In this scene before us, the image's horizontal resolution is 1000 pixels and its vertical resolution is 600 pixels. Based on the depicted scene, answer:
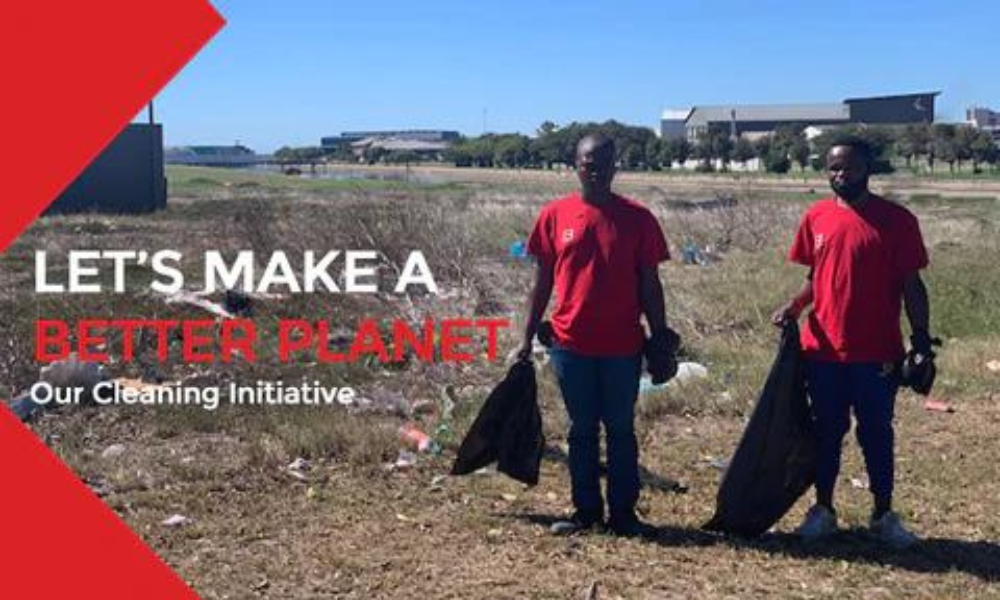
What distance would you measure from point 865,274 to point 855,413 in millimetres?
642

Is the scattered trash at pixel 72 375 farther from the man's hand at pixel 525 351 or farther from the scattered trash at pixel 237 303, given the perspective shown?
the man's hand at pixel 525 351

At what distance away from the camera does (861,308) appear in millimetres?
4840

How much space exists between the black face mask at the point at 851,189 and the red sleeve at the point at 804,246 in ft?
0.67

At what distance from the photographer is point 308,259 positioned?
12930 mm

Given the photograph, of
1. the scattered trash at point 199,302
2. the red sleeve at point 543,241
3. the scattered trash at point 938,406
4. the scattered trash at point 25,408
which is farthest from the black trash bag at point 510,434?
the scattered trash at point 199,302

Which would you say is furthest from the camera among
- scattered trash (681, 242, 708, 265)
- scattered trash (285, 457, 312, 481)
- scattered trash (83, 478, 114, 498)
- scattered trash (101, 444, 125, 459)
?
scattered trash (681, 242, 708, 265)

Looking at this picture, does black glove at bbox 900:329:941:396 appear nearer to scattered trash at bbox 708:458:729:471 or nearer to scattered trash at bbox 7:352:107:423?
scattered trash at bbox 708:458:729:471

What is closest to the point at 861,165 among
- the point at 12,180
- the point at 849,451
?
the point at 849,451

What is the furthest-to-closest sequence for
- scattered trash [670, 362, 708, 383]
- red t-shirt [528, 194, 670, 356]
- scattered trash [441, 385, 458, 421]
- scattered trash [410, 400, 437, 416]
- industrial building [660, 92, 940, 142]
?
industrial building [660, 92, 940, 142] → scattered trash [670, 362, 708, 383] → scattered trash [410, 400, 437, 416] → scattered trash [441, 385, 458, 421] → red t-shirt [528, 194, 670, 356]

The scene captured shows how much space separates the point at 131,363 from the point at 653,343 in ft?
19.4

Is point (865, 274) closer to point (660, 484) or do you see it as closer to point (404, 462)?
point (660, 484)

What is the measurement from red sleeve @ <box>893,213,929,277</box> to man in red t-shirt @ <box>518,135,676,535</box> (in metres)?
0.95

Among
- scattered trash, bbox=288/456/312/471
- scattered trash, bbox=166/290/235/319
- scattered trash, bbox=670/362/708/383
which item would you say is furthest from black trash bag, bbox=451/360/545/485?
scattered trash, bbox=166/290/235/319

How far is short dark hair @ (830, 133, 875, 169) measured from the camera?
4.88 m
